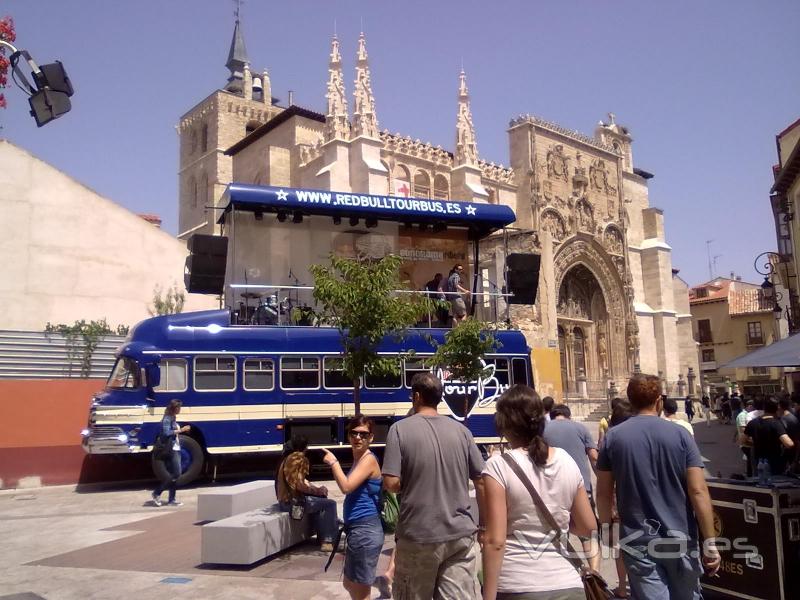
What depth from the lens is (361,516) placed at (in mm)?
4484

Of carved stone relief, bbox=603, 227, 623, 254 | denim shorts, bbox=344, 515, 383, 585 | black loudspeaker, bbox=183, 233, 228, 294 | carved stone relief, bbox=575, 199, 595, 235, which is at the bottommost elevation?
denim shorts, bbox=344, 515, 383, 585

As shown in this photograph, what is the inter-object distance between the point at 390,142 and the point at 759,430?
26.8 metres

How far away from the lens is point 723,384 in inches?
2061

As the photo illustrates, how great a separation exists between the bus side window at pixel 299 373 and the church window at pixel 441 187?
22041 millimetres

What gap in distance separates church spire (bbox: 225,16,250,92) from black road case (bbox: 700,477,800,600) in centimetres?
6123

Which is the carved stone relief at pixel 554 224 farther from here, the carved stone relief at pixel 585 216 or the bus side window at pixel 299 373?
the bus side window at pixel 299 373

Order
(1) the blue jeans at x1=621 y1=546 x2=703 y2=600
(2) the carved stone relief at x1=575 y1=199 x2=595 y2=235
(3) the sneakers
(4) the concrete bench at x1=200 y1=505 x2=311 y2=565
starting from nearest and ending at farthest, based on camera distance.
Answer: (1) the blue jeans at x1=621 y1=546 x2=703 y2=600 → (3) the sneakers → (4) the concrete bench at x1=200 y1=505 x2=311 y2=565 → (2) the carved stone relief at x1=575 y1=199 x2=595 y2=235

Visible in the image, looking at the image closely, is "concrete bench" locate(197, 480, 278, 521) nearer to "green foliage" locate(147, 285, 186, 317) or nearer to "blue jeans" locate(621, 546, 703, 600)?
"blue jeans" locate(621, 546, 703, 600)

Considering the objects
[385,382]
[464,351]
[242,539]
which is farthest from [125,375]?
[242,539]

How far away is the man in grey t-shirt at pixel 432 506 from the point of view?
3.61 metres

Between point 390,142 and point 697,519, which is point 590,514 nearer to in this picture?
point 697,519

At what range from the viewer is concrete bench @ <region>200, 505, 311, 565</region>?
22.0ft

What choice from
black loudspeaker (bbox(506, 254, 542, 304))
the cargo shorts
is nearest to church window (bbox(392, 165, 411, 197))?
black loudspeaker (bbox(506, 254, 542, 304))

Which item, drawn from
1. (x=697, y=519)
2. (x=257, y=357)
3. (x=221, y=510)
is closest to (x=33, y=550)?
(x=221, y=510)
